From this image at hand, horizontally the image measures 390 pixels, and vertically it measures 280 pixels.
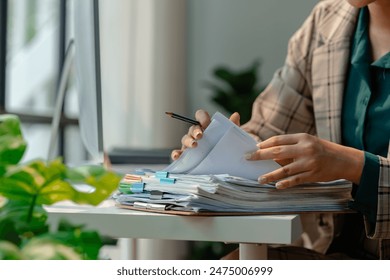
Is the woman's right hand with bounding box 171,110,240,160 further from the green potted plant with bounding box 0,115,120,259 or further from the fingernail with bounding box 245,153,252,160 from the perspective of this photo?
the green potted plant with bounding box 0,115,120,259

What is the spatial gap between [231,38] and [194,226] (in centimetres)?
450

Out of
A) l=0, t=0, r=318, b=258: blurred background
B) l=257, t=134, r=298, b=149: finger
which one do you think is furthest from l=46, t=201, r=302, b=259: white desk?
l=0, t=0, r=318, b=258: blurred background

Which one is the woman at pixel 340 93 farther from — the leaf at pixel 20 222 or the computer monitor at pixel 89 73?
the leaf at pixel 20 222

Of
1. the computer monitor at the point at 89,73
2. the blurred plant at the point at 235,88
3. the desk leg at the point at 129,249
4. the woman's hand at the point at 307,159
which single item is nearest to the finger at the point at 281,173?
the woman's hand at the point at 307,159

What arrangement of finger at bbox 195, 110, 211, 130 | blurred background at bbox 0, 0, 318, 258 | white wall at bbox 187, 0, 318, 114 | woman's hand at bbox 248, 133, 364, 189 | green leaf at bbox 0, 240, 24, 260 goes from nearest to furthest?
green leaf at bbox 0, 240, 24, 260 < woman's hand at bbox 248, 133, 364, 189 < finger at bbox 195, 110, 211, 130 < blurred background at bbox 0, 0, 318, 258 < white wall at bbox 187, 0, 318, 114

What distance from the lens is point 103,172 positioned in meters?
0.33

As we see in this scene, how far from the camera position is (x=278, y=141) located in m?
0.92

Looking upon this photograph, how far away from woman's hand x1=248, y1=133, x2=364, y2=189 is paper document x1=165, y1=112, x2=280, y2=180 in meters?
0.02

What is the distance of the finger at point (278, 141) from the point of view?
0.91 metres

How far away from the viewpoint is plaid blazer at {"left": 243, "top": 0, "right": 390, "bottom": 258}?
137 centimetres

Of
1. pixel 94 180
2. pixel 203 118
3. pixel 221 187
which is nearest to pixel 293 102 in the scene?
pixel 203 118

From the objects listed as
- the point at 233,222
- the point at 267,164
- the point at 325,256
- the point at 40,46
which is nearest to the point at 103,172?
the point at 233,222

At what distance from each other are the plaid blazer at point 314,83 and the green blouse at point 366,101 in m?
0.02
